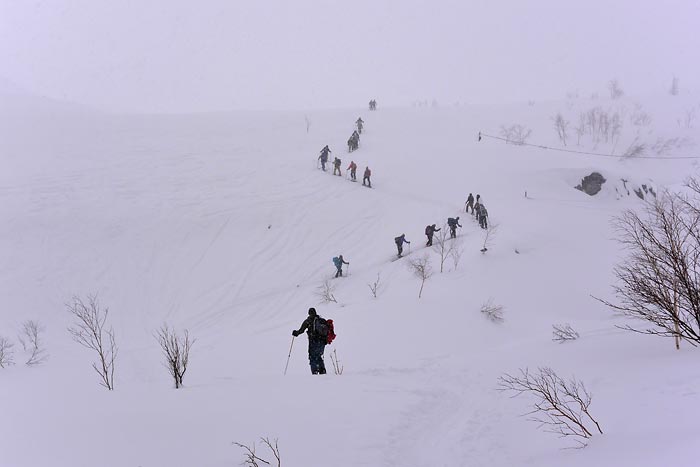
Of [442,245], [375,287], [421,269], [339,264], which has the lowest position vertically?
[375,287]

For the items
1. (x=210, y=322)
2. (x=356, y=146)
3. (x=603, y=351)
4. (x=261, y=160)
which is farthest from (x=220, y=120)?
(x=603, y=351)

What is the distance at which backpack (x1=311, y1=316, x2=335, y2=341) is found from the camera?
8102 millimetres

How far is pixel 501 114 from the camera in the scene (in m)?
44.9

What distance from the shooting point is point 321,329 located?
8.12 meters

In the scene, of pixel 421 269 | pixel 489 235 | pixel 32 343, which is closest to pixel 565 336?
pixel 421 269

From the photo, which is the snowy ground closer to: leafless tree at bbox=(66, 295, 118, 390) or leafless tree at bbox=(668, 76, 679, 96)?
leafless tree at bbox=(66, 295, 118, 390)

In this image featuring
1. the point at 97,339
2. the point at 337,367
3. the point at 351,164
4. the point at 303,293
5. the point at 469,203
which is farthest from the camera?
the point at 351,164

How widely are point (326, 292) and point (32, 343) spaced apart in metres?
9.46

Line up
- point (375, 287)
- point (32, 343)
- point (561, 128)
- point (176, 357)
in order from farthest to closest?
point (561, 128) → point (375, 287) → point (32, 343) → point (176, 357)

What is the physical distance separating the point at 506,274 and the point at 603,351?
693 centimetres

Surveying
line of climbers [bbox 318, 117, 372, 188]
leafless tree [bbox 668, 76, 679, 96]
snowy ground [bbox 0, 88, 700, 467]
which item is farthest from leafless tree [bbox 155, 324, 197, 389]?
leafless tree [bbox 668, 76, 679, 96]

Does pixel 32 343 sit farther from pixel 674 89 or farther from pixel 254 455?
pixel 674 89

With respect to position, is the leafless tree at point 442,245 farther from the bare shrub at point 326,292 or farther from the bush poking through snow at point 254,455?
the bush poking through snow at point 254,455

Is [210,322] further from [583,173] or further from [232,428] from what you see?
[583,173]
